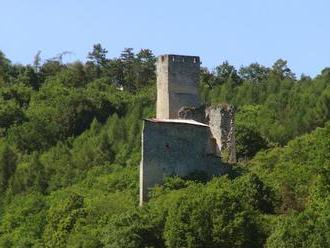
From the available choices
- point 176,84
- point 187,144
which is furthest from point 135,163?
point 187,144

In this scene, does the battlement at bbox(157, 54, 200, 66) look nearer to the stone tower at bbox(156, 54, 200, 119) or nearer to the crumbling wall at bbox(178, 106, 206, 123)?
the stone tower at bbox(156, 54, 200, 119)

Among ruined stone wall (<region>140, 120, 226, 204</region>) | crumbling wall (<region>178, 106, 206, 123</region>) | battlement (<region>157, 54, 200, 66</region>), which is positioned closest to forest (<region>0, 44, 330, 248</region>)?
ruined stone wall (<region>140, 120, 226, 204</region>)

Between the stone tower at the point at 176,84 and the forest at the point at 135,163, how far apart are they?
3413mm

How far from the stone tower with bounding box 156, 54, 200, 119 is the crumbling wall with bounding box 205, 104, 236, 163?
4.97 ft

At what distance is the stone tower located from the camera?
164 ft

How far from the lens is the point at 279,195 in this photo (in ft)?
142

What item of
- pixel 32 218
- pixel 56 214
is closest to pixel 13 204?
pixel 32 218

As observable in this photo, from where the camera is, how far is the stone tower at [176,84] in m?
50.0

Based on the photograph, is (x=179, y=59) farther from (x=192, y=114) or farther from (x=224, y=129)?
(x=224, y=129)

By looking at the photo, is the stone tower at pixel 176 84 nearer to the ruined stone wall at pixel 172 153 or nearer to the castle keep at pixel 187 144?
the castle keep at pixel 187 144

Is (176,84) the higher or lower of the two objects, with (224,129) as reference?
higher

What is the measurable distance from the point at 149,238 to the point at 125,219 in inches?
50.5

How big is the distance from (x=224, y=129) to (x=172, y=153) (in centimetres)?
434

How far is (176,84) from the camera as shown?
50312mm
